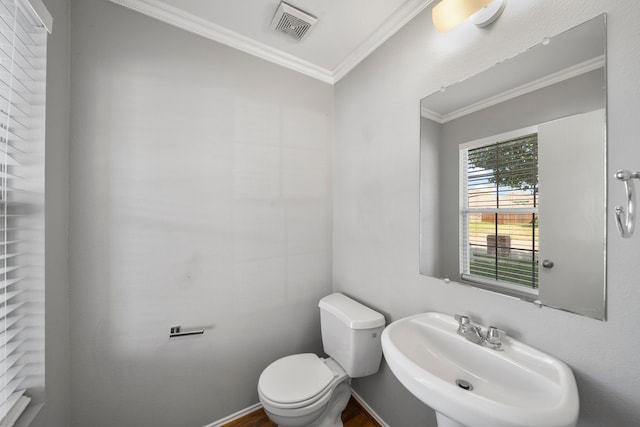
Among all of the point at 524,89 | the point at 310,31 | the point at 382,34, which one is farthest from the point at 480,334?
the point at 310,31

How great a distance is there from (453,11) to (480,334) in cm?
131

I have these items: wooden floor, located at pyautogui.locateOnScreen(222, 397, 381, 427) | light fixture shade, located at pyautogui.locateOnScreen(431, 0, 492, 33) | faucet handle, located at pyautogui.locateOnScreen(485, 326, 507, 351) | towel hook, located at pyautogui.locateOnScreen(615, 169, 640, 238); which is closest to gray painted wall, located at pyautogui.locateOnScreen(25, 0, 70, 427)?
wooden floor, located at pyautogui.locateOnScreen(222, 397, 381, 427)

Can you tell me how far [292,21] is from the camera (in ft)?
4.34

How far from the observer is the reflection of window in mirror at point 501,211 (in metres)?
0.86

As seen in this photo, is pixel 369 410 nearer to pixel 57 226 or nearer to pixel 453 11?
pixel 57 226

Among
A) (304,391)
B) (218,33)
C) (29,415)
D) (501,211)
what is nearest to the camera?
(29,415)

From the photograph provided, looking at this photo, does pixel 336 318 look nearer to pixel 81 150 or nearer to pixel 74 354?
pixel 74 354

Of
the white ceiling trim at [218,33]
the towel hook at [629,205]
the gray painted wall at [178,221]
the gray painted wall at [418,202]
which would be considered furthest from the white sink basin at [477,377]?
the white ceiling trim at [218,33]

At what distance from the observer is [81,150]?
1.13m

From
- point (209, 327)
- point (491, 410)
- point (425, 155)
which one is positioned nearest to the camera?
point (491, 410)

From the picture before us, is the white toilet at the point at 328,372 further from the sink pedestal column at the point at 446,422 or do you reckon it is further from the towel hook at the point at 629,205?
the towel hook at the point at 629,205

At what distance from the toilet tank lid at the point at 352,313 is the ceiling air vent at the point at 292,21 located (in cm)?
171

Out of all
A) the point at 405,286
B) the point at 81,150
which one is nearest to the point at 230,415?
the point at 405,286

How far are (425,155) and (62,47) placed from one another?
178cm
